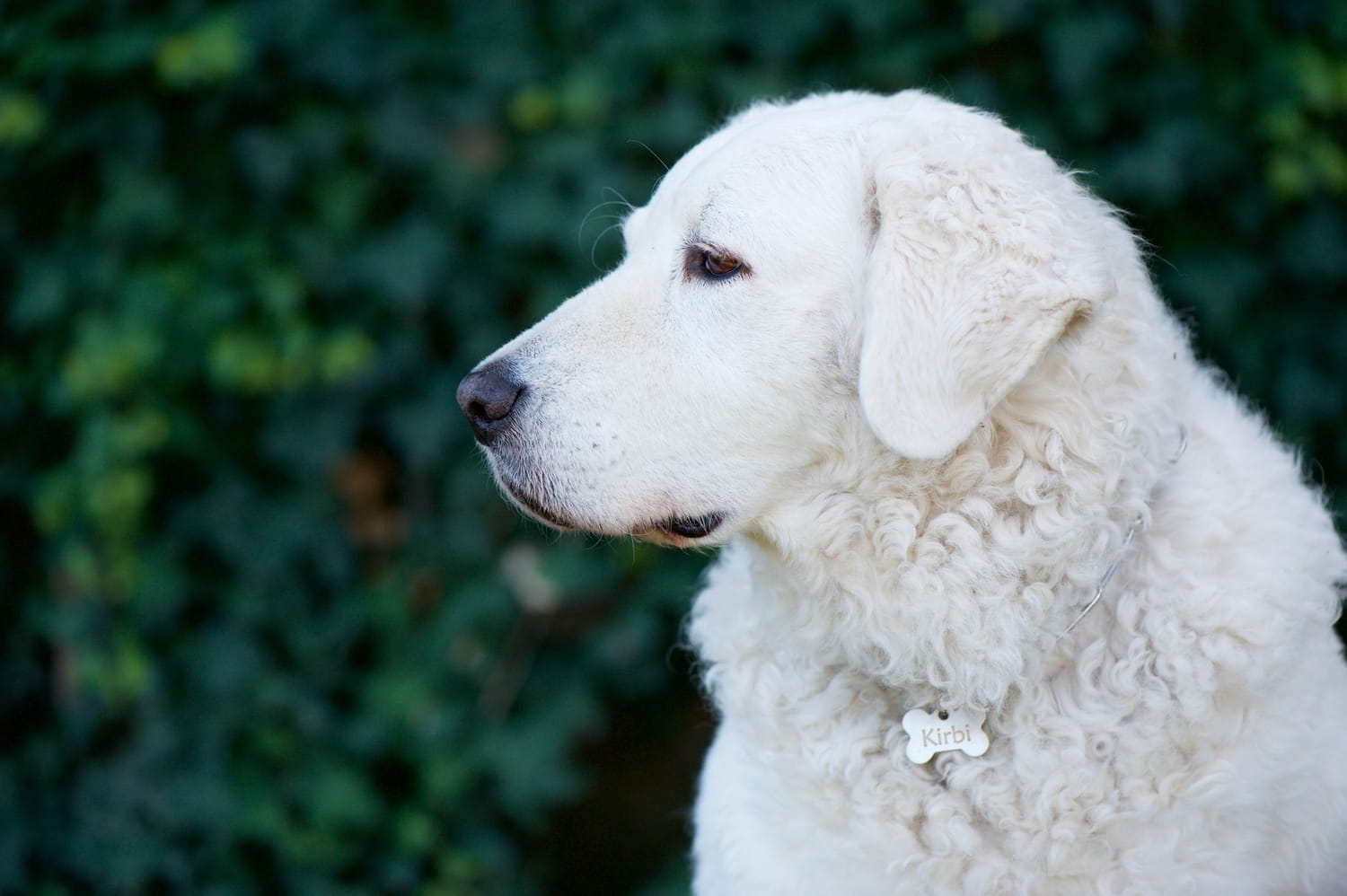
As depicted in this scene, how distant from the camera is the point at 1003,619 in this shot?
2064 millimetres

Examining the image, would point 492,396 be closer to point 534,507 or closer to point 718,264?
point 534,507

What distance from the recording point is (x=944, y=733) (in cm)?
213

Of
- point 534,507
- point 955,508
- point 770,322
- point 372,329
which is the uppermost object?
point 770,322

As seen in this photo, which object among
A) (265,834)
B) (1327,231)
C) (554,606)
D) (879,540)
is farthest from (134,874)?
(1327,231)

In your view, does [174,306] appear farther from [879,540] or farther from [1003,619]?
[1003,619]

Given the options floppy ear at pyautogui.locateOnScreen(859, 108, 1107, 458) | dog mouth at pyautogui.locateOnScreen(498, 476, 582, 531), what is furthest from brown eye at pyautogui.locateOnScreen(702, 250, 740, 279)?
dog mouth at pyautogui.locateOnScreen(498, 476, 582, 531)

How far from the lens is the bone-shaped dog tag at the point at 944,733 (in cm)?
211

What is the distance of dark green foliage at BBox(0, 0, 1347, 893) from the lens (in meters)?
3.55

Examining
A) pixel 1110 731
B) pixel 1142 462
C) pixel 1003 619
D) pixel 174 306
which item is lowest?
pixel 174 306

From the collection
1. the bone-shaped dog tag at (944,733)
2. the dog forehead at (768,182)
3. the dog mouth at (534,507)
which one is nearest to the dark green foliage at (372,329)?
the dog forehead at (768,182)

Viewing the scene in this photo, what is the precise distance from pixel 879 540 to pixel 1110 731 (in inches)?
19.6

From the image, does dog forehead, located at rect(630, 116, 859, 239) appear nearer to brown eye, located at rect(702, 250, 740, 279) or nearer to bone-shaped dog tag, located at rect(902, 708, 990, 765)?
brown eye, located at rect(702, 250, 740, 279)

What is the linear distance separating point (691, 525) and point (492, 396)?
431mm

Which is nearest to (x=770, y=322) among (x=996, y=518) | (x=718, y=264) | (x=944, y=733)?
(x=718, y=264)
